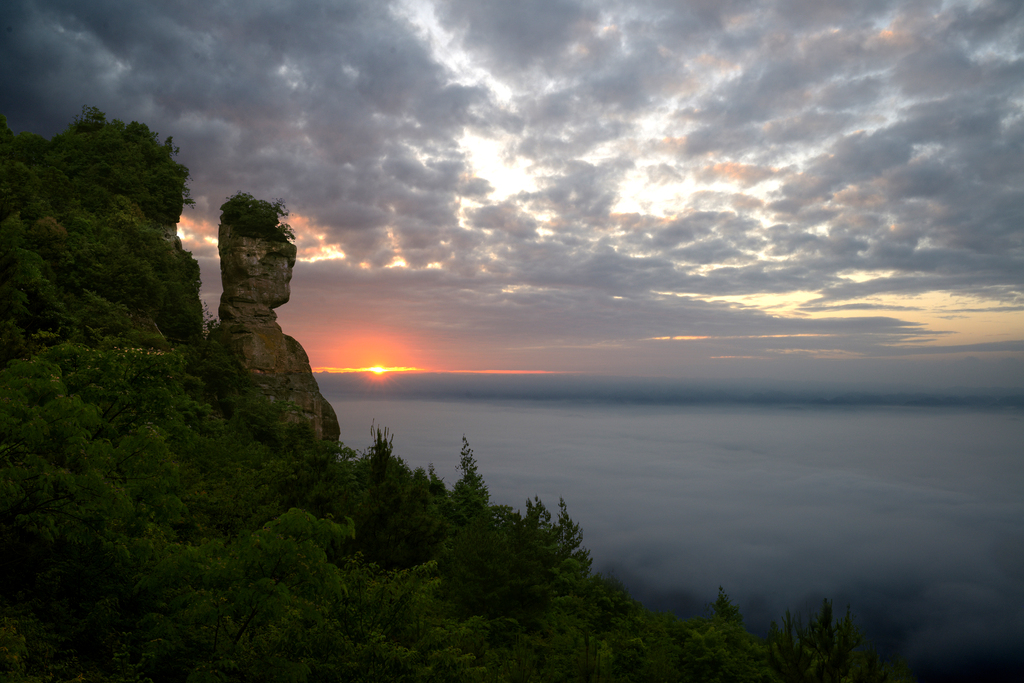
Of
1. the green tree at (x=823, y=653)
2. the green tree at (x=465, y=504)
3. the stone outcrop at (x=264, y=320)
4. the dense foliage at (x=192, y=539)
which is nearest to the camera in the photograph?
the dense foliage at (x=192, y=539)

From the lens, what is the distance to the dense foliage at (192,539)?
29.0ft

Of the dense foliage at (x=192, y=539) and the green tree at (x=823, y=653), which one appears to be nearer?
the dense foliage at (x=192, y=539)

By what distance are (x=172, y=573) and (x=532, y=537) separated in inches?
890

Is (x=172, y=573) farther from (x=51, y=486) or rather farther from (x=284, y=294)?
(x=284, y=294)

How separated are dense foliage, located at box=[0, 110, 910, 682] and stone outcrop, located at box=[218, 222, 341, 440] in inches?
183

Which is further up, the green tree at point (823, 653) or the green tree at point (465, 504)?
the green tree at point (823, 653)

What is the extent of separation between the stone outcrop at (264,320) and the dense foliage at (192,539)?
15.2 ft

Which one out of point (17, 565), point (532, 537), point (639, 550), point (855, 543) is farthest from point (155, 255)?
point (855, 543)

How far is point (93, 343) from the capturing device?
2444 cm

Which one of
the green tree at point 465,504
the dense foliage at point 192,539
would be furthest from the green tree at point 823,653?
the green tree at point 465,504

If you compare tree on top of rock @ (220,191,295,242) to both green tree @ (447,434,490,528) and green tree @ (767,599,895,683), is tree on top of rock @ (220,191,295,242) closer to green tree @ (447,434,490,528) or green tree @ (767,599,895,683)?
green tree @ (447,434,490,528)

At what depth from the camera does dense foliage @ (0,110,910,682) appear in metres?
8.84

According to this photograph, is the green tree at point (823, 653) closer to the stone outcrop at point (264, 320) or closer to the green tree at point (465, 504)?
the green tree at point (465, 504)

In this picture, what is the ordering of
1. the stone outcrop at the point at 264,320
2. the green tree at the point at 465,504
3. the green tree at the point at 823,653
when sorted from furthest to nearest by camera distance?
1. the stone outcrop at the point at 264,320
2. the green tree at the point at 465,504
3. the green tree at the point at 823,653
